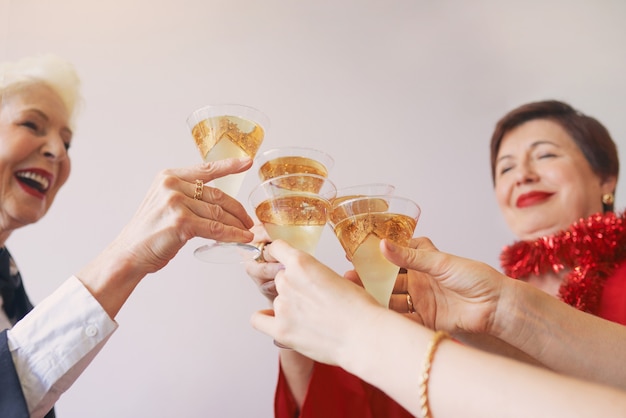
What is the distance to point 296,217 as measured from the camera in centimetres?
93

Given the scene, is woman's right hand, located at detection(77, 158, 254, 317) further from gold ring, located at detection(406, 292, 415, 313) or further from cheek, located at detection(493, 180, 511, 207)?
cheek, located at detection(493, 180, 511, 207)

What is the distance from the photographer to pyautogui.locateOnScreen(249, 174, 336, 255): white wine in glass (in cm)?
93

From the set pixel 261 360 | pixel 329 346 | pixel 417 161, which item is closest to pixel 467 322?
pixel 329 346

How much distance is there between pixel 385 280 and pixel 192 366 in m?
0.75

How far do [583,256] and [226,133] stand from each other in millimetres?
1168

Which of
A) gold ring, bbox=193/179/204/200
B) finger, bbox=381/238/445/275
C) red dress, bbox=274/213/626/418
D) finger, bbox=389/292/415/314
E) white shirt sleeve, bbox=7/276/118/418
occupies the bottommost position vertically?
white shirt sleeve, bbox=7/276/118/418

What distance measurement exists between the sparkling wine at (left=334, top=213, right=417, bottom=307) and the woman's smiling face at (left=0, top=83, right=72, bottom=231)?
873mm

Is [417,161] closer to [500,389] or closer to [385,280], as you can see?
[385,280]

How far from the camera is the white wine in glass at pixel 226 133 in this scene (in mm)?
1060

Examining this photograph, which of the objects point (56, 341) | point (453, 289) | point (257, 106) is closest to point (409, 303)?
Answer: point (453, 289)

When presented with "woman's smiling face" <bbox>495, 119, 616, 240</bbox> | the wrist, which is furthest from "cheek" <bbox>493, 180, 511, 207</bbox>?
the wrist

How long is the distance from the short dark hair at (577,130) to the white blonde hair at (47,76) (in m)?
1.40

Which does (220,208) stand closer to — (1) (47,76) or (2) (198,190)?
(2) (198,190)

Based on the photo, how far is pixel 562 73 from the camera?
192cm
